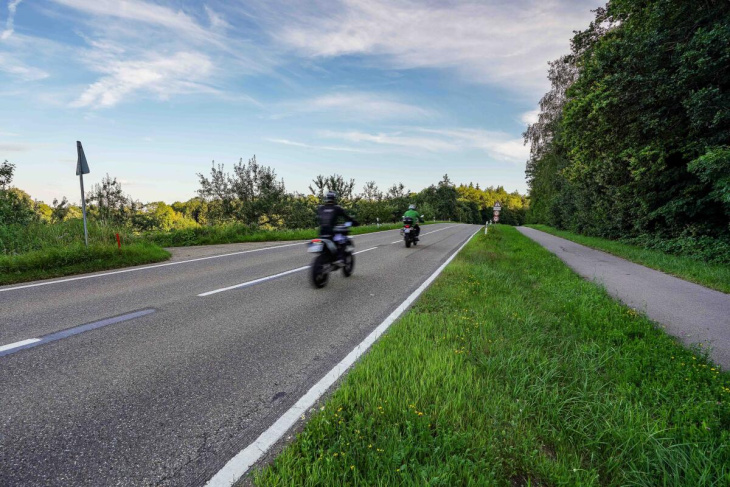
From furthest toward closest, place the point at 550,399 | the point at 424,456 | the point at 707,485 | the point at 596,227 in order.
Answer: the point at 596,227 < the point at 550,399 < the point at 424,456 < the point at 707,485

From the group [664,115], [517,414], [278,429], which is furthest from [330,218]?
[664,115]

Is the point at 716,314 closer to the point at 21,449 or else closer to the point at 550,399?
the point at 550,399

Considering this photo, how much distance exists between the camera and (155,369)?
3.17 metres

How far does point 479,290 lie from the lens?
6148 mm

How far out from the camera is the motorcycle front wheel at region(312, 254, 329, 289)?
6.58m

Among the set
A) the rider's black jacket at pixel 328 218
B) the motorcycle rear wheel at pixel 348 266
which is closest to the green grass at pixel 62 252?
the rider's black jacket at pixel 328 218

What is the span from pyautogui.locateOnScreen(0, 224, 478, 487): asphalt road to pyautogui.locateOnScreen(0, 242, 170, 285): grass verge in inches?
55.1

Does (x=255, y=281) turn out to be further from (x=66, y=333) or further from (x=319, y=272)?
(x=66, y=333)

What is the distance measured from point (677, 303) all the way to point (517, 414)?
587 cm

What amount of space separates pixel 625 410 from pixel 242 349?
3.68m

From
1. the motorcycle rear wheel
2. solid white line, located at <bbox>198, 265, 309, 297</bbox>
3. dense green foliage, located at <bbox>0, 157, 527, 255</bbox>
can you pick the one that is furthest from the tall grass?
the motorcycle rear wheel

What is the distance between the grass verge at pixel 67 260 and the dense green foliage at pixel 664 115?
15.9m

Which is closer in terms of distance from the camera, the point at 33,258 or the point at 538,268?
the point at 33,258

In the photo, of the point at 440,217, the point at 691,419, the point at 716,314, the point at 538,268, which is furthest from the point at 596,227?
the point at 440,217
